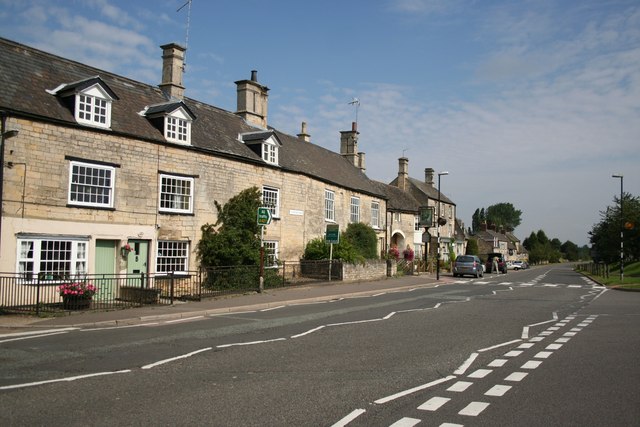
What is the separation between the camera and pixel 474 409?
6520mm

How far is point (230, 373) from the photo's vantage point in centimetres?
840

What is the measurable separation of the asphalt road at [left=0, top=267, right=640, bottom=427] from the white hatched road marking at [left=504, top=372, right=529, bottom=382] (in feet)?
0.20

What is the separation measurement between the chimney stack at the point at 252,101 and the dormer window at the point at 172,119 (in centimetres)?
830

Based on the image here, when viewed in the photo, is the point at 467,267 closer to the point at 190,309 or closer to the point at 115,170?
the point at 115,170

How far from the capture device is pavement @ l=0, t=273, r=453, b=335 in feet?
46.0

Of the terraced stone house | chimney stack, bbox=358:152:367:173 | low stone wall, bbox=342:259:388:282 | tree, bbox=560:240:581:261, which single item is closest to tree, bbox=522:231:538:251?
tree, bbox=560:240:581:261

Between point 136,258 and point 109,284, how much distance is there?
1874mm

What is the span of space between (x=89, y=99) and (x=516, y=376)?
17865 millimetres

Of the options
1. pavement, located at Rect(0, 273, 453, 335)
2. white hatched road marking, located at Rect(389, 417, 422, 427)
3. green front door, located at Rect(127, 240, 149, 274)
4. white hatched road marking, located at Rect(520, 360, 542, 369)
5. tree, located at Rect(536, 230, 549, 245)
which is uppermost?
tree, located at Rect(536, 230, 549, 245)

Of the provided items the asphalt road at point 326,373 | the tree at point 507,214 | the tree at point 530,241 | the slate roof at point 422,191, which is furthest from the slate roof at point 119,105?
the tree at point 507,214

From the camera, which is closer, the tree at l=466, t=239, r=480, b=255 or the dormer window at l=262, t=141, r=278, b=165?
the dormer window at l=262, t=141, r=278, b=165

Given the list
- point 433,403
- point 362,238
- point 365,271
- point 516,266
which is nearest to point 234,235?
point 365,271

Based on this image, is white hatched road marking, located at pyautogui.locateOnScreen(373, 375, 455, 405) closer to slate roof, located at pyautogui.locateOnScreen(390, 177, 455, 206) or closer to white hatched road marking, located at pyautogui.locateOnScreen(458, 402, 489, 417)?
white hatched road marking, located at pyautogui.locateOnScreen(458, 402, 489, 417)

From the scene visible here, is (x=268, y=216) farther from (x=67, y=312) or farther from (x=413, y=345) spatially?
(x=413, y=345)
